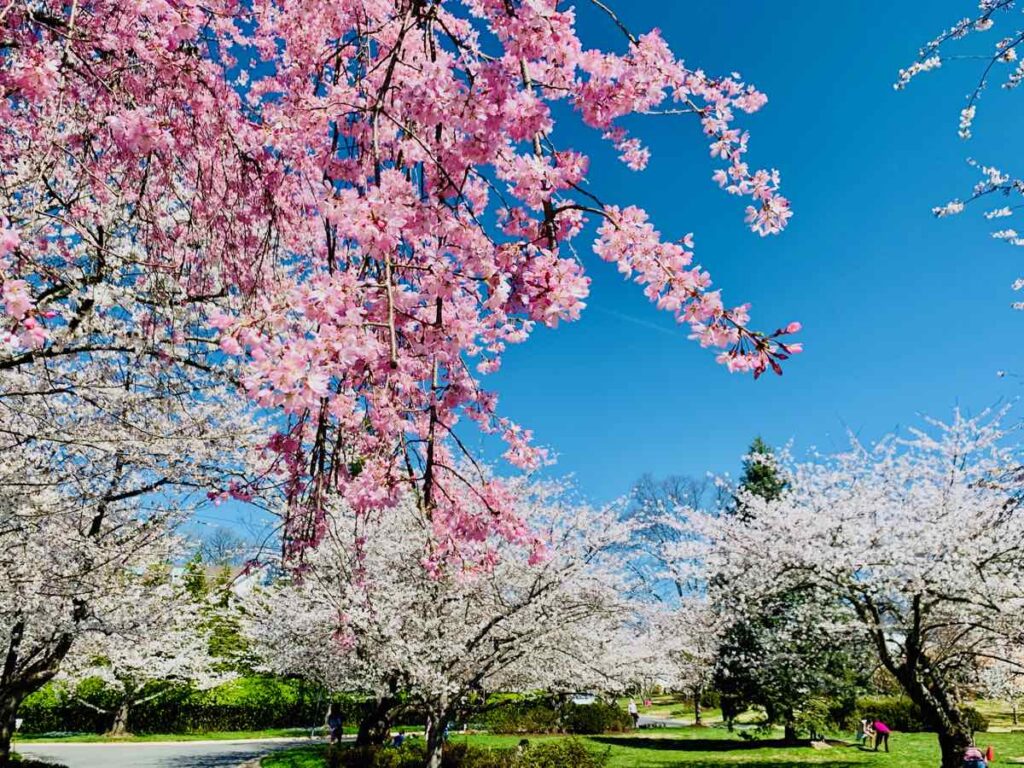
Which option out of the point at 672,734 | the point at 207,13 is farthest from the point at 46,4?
the point at 672,734

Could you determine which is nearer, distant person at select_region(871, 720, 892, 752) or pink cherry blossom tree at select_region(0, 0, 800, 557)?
pink cherry blossom tree at select_region(0, 0, 800, 557)

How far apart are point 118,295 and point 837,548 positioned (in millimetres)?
10606

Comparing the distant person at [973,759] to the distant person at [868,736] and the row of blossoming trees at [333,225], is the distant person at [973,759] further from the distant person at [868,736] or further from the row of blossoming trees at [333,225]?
the distant person at [868,736]

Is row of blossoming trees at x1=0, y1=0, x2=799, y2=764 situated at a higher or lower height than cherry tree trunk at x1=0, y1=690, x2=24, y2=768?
higher

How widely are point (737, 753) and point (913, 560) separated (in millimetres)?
9763

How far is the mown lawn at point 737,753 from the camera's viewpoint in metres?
14.8

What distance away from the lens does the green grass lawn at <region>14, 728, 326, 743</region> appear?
21.0 m

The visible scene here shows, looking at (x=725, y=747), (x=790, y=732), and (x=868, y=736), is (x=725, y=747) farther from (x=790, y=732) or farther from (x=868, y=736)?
(x=868, y=736)

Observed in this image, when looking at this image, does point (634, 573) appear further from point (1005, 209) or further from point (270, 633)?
point (1005, 209)

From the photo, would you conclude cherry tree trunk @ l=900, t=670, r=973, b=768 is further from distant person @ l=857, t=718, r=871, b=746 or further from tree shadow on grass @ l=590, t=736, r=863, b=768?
distant person @ l=857, t=718, r=871, b=746

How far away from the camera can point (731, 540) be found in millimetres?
12711

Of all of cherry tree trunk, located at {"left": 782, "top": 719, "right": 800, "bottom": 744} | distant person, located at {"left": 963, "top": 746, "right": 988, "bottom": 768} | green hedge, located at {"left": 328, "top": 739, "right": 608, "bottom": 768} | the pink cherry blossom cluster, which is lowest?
cherry tree trunk, located at {"left": 782, "top": 719, "right": 800, "bottom": 744}

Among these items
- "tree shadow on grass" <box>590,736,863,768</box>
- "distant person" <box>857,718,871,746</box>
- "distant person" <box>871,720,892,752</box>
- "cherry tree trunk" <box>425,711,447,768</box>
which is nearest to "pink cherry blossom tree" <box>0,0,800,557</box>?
"cherry tree trunk" <box>425,711,447,768</box>

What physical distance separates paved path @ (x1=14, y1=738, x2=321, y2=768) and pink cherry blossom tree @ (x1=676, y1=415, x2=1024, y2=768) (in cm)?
1266
